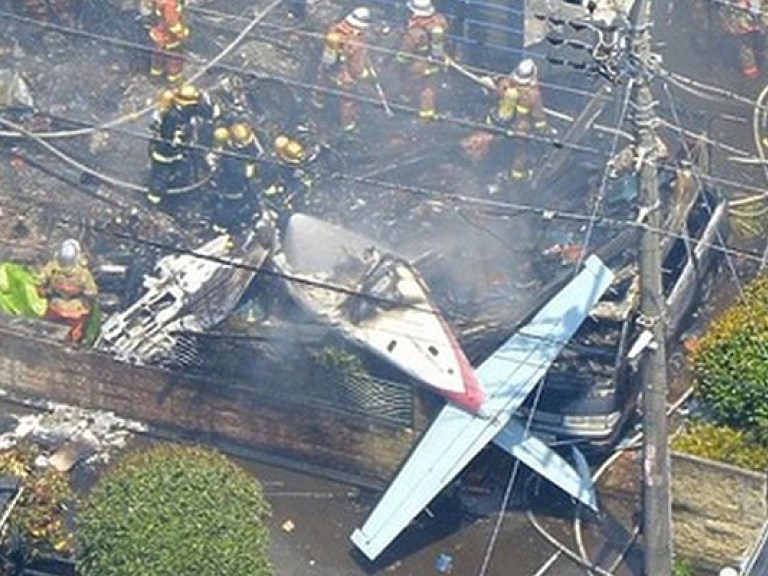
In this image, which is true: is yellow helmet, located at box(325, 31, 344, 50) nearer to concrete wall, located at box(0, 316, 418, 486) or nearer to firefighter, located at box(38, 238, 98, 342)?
firefighter, located at box(38, 238, 98, 342)

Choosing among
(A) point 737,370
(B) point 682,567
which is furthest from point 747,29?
(B) point 682,567

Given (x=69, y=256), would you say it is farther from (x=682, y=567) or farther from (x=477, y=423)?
(x=682, y=567)

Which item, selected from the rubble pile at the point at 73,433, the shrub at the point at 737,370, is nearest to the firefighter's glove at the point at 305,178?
the rubble pile at the point at 73,433

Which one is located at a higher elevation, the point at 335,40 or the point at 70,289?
the point at 335,40

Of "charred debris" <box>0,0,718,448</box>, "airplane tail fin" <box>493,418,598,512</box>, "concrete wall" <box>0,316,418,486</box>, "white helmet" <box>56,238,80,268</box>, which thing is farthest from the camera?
"white helmet" <box>56,238,80,268</box>

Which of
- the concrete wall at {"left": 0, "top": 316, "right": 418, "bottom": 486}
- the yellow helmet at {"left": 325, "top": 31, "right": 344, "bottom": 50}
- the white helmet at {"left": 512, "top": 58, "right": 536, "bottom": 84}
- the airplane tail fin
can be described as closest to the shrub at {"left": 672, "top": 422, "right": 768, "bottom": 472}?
the airplane tail fin

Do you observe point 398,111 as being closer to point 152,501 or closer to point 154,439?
point 154,439
